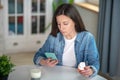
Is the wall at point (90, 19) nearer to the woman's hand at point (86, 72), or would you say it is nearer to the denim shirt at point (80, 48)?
the denim shirt at point (80, 48)

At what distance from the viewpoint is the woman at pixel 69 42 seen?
209 centimetres

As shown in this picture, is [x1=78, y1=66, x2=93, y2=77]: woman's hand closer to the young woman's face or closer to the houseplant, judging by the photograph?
the young woman's face

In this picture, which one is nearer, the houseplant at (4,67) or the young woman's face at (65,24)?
the houseplant at (4,67)

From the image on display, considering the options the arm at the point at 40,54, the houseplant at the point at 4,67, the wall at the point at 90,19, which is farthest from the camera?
the wall at the point at 90,19

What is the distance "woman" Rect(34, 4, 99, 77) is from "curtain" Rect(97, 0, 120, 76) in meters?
1.17

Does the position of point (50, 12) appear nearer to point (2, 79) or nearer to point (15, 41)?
point (15, 41)

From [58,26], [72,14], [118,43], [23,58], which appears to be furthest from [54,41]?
[23,58]

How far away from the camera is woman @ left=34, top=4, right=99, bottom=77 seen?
6.84ft

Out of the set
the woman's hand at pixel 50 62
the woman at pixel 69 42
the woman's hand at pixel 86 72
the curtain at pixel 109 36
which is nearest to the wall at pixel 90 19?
the curtain at pixel 109 36

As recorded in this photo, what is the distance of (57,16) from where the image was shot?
2.11 meters

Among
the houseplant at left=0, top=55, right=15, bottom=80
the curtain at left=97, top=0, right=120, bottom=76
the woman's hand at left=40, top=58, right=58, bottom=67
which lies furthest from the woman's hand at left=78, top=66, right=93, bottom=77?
the curtain at left=97, top=0, right=120, bottom=76

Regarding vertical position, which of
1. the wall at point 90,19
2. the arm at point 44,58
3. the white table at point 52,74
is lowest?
the white table at point 52,74

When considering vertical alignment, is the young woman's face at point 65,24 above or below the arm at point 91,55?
above

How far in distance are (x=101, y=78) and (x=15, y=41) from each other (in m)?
2.76
